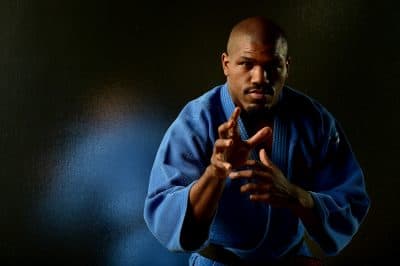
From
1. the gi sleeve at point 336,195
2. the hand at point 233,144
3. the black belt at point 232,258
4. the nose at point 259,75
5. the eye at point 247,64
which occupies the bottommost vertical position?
the black belt at point 232,258

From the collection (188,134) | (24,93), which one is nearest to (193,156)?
(188,134)

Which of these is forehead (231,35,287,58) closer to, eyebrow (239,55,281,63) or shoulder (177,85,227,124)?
eyebrow (239,55,281,63)

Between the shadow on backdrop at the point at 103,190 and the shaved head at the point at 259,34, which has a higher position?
the shaved head at the point at 259,34

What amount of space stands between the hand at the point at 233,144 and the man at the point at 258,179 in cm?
5

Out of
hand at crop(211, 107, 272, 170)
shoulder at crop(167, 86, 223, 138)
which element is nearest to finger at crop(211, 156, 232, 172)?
hand at crop(211, 107, 272, 170)

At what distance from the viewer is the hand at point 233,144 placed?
3.35 ft

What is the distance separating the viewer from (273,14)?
5.11 ft

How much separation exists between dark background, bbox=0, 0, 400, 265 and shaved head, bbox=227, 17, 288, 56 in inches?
11.0

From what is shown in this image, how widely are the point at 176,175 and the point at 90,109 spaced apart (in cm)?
43

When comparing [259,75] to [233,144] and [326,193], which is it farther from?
[326,193]

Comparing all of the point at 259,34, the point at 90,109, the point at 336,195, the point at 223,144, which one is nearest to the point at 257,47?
the point at 259,34

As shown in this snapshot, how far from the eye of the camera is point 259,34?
1230mm

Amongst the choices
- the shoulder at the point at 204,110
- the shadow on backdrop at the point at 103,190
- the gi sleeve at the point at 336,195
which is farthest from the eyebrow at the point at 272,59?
the shadow on backdrop at the point at 103,190

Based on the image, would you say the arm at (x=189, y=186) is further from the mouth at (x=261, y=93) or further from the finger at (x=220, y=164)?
the mouth at (x=261, y=93)
